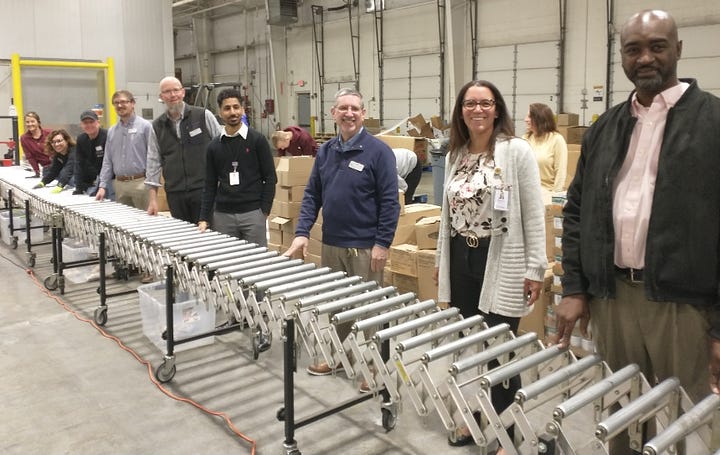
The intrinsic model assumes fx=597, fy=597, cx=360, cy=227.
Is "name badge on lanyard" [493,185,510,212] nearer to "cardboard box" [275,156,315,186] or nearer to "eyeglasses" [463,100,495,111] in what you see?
"eyeglasses" [463,100,495,111]

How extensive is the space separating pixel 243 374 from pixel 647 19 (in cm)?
270

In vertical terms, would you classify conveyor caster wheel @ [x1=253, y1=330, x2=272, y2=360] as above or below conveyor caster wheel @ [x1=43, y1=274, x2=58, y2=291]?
below

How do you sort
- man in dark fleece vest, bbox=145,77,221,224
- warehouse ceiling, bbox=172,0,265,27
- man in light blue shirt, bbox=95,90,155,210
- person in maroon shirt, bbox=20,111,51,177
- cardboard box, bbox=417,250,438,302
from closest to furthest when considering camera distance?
cardboard box, bbox=417,250,438,302
man in dark fleece vest, bbox=145,77,221,224
man in light blue shirt, bbox=95,90,155,210
person in maroon shirt, bbox=20,111,51,177
warehouse ceiling, bbox=172,0,265,27

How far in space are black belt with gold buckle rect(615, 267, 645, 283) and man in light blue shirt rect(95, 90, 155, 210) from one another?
4.21 metres

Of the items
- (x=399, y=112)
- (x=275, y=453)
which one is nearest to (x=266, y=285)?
(x=275, y=453)

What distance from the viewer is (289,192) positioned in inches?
209

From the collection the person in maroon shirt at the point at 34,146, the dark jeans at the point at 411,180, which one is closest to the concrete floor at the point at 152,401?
the dark jeans at the point at 411,180

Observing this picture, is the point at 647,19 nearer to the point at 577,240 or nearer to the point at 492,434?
the point at 577,240

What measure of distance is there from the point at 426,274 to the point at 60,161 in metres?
3.90

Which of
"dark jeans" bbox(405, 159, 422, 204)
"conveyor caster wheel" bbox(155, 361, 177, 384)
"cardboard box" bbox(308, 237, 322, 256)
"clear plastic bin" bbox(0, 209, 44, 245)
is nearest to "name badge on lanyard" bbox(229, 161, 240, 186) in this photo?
"conveyor caster wheel" bbox(155, 361, 177, 384)

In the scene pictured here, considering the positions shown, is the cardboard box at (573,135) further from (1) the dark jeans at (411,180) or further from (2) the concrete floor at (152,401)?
(2) the concrete floor at (152,401)

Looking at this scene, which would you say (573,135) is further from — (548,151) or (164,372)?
(164,372)

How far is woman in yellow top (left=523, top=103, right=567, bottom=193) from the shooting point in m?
4.46

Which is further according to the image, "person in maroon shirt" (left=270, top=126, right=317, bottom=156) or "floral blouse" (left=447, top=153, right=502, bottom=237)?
"person in maroon shirt" (left=270, top=126, right=317, bottom=156)
